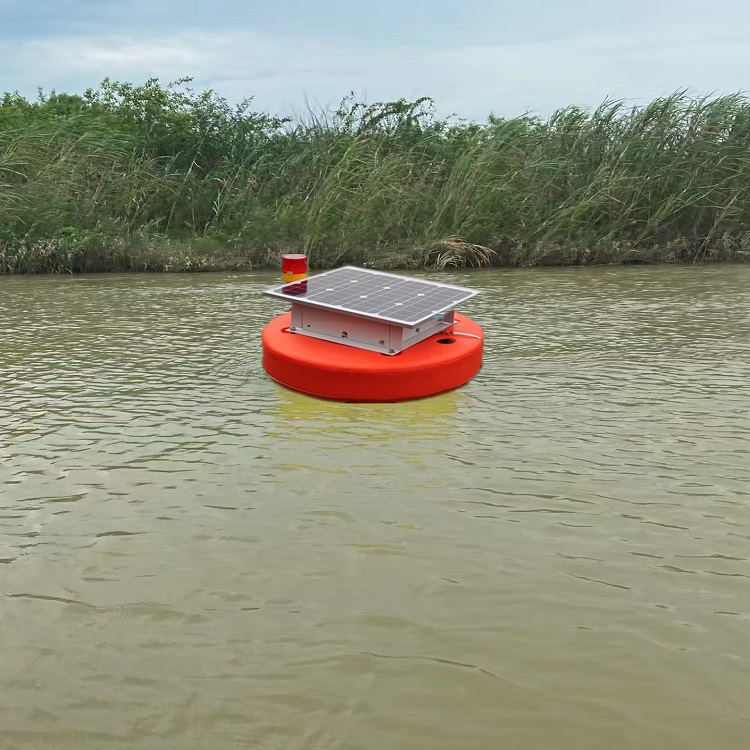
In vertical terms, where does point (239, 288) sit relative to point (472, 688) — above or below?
above

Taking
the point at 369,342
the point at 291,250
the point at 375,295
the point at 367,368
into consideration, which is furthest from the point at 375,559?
the point at 291,250

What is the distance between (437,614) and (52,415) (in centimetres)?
280

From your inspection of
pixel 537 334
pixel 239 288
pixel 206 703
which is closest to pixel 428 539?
pixel 206 703

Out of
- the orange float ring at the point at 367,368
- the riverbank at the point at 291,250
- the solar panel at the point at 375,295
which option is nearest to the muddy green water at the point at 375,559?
the orange float ring at the point at 367,368

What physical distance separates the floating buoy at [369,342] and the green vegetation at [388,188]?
431 cm

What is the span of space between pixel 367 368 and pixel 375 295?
2.38 feet

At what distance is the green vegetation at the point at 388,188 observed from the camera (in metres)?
9.82

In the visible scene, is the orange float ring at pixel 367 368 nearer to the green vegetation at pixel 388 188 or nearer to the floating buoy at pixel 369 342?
the floating buoy at pixel 369 342

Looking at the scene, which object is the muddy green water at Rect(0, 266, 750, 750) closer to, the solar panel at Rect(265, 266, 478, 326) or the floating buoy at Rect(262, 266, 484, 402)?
the floating buoy at Rect(262, 266, 484, 402)

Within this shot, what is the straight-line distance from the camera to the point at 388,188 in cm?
1023

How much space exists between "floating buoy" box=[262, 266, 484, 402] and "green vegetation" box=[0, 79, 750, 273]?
4.31 m

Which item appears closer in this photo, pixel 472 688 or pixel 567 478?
pixel 472 688

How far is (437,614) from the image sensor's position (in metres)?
2.61

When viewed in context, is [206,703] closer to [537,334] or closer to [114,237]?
[537,334]
